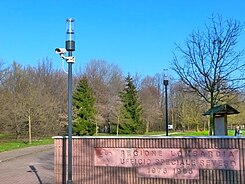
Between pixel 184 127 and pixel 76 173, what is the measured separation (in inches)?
2075

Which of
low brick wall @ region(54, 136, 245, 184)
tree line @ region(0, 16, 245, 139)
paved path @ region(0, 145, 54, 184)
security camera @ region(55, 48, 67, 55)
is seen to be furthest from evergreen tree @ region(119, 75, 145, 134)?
security camera @ region(55, 48, 67, 55)

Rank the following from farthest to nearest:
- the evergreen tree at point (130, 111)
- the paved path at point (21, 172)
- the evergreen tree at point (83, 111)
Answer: the evergreen tree at point (130, 111) → the evergreen tree at point (83, 111) → the paved path at point (21, 172)

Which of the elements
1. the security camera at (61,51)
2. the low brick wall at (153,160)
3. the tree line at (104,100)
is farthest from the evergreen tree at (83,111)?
the security camera at (61,51)

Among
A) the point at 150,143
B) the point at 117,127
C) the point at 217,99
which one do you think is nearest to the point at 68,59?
the point at 150,143

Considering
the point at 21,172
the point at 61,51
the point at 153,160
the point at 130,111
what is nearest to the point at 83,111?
the point at 130,111

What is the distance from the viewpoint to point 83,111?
45.8 m

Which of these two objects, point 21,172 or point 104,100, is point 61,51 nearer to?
point 21,172

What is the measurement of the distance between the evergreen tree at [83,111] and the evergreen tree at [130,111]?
642 centimetres

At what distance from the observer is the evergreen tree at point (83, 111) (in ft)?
148

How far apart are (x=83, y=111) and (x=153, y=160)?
1450 inches

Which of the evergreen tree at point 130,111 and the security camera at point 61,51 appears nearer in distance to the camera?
the security camera at point 61,51

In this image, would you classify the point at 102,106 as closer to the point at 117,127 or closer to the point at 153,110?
the point at 117,127

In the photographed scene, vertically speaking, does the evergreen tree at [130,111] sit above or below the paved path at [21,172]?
above

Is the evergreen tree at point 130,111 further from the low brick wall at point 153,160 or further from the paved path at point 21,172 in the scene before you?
the low brick wall at point 153,160
